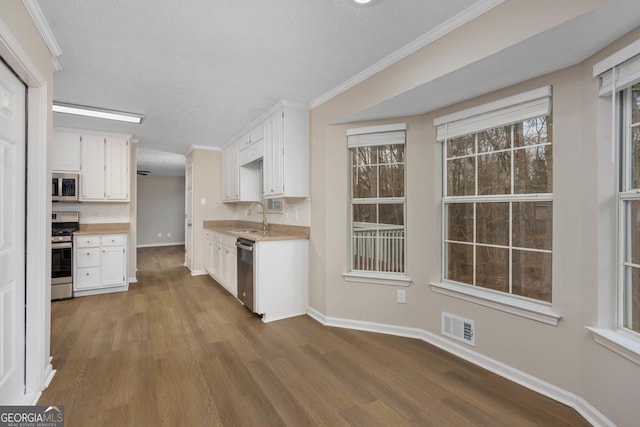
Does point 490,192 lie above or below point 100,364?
above

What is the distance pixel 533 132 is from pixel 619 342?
1372 millimetres

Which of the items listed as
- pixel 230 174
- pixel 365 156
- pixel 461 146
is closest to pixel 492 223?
pixel 461 146

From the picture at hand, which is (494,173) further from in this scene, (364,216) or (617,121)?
(364,216)

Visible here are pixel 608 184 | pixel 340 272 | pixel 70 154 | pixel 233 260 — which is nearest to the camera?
pixel 608 184

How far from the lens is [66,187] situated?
4383mm

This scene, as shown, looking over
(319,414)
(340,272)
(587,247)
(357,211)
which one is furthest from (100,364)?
(587,247)

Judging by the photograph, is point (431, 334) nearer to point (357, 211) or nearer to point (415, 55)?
point (357, 211)

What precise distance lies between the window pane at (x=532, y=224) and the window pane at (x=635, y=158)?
45cm

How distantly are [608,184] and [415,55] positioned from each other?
1467 mm

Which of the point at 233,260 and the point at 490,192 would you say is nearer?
the point at 490,192

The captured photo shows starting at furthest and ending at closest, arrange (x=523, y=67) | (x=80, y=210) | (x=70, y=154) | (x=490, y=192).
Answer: (x=80, y=210) → (x=70, y=154) → (x=490, y=192) → (x=523, y=67)

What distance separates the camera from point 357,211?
3.22 meters

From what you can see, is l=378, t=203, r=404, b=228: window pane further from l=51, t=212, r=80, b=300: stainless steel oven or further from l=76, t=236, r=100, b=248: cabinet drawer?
l=51, t=212, r=80, b=300: stainless steel oven

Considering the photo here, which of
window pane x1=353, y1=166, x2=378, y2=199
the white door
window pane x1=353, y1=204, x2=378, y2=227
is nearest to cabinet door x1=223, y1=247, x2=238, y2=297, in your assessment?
window pane x1=353, y1=204, x2=378, y2=227
